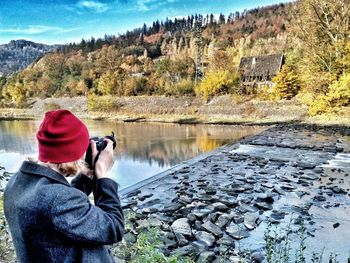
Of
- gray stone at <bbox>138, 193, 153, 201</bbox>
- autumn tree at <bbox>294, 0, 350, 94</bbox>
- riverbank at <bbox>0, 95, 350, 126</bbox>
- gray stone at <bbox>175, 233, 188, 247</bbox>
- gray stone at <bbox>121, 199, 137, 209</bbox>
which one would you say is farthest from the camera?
riverbank at <bbox>0, 95, 350, 126</bbox>

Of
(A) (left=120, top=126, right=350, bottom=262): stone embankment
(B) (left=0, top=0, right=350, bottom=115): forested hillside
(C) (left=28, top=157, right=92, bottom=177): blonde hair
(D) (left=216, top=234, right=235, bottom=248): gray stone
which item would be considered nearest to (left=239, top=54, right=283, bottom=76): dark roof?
(B) (left=0, top=0, right=350, bottom=115): forested hillside

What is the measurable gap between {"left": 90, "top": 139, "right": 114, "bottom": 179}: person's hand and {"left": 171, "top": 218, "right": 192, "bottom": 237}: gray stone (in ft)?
10.8

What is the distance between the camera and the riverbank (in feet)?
69.4

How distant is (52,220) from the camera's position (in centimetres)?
107

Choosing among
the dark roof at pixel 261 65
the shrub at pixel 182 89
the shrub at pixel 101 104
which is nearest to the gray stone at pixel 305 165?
the shrub at pixel 182 89

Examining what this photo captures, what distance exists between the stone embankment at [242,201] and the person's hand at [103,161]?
183cm

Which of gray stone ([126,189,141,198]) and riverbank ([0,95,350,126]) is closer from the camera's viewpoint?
gray stone ([126,189,141,198])

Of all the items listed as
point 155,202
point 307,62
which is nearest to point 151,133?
point 307,62

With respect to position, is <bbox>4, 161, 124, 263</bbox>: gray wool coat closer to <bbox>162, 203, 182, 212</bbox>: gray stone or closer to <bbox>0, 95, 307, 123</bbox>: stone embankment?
<bbox>162, 203, 182, 212</bbox>: gray stone

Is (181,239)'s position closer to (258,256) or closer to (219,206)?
(258,256)

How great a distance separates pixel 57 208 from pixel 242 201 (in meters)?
4.99

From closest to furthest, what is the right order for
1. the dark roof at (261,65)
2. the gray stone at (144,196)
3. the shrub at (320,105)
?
the gray stone at (144,196) < the shrub at (320,105) < the dark roof at (261,65)

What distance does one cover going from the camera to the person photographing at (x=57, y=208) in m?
1.08

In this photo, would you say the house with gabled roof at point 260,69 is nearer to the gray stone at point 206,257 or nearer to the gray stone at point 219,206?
the gray stone at point 219,206
